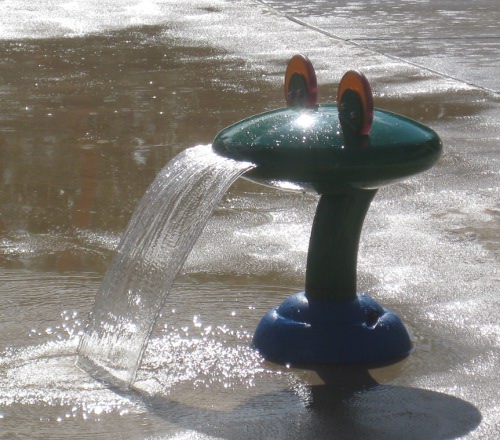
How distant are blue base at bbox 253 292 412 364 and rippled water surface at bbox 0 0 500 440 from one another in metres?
0.07

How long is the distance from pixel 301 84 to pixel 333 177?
0.65 metres

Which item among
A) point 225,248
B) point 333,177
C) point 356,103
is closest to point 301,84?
point 356,103

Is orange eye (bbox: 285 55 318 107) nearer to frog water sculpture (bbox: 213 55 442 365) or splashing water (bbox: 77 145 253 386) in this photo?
frog water sculpture (bbox: 213 55 442 365)

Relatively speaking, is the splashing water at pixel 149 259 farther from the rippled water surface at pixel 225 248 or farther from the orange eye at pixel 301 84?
the orange eye at pixel 301 84

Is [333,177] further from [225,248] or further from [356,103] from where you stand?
[225,248]

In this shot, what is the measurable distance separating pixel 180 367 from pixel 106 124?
185 inches

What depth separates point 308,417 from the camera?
4156 mm

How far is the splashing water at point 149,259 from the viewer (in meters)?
4.55

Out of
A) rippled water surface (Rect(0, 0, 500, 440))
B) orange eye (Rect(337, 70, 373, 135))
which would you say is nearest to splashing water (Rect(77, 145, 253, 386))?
rippled water surface (Rect(0, 0, 500, 440))

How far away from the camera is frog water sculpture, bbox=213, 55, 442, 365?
14.5ft

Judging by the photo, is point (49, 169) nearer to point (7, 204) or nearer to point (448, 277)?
point (7, 204)

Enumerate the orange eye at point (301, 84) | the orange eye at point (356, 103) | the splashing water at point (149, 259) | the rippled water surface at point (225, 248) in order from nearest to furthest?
the rippled water surface at point (225, 248) → the orange eye at point (356, 103) → the splashing water at point (149, 259) → the orange eye at point (301, 84)

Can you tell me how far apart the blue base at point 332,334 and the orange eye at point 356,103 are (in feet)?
2.52

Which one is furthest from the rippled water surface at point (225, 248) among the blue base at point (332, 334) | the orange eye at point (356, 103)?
the orange eye at point (356, 103)
